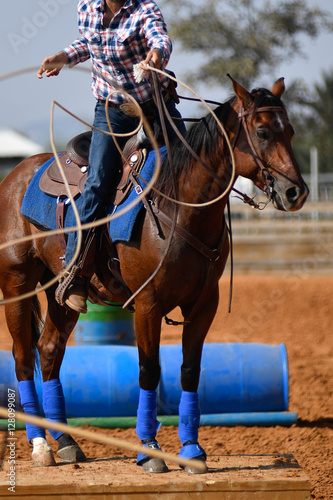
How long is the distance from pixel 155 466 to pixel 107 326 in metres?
2.81

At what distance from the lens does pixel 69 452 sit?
166 inches

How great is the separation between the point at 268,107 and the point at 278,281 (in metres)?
8.23

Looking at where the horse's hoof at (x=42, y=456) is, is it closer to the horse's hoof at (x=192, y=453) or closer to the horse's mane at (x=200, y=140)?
the horse's hoof at (x=192, y=453)

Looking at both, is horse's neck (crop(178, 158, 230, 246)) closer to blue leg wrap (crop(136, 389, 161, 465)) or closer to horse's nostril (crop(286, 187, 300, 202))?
horse's nostril (crop(286, 187, 300, 202))

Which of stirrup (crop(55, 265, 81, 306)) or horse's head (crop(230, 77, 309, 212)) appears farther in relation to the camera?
stirrup (crop(55, 265, 81, 306))

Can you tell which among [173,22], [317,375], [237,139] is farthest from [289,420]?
[173,22]

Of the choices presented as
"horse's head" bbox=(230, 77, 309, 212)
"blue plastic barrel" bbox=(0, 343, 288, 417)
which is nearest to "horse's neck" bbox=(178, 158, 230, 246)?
"horse's head" bbox=(230, 77, 309, 212)

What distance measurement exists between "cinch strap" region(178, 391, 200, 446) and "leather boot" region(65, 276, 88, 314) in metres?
0.83

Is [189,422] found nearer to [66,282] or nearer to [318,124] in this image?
[66,282]

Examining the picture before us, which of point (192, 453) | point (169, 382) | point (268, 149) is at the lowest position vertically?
point (192, 453)

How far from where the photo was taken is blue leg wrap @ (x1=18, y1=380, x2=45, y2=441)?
423 centimetres

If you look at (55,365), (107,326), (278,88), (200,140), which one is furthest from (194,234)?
(107,326)

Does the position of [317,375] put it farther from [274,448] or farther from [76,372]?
[76,372]

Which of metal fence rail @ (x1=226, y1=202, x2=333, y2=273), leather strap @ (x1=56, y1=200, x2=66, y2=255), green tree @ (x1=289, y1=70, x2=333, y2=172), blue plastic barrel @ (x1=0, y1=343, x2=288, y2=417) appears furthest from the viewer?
green tree @ (x1=289, y1=70, x2=333, y2=172)
